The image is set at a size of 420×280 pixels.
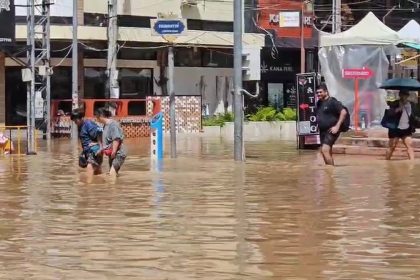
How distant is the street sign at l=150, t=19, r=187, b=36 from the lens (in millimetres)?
20603

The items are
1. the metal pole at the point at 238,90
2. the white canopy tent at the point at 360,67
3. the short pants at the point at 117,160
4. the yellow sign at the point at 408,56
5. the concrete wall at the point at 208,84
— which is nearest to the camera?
the short pants at the point at 117,160

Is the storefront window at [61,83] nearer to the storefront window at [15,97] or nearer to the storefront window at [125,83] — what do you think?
the storefront window at [125,83]

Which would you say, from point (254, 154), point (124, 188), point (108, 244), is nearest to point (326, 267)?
point (108, 244)

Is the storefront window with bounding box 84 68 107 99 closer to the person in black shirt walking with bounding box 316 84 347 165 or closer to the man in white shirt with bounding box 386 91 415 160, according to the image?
the man in white shirt with bounding box 386 91 415 160

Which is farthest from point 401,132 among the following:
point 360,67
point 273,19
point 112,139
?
point 273,19

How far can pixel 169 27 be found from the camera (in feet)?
67.9

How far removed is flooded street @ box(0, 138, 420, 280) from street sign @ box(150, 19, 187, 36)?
13.5ft

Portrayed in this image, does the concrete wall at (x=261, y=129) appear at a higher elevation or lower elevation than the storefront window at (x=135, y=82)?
lower

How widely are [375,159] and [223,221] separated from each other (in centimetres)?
1051

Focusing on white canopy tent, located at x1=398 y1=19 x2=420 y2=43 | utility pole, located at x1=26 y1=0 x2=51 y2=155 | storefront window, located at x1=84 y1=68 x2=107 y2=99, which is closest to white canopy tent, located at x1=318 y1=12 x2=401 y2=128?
white canopy tent, located at x1=398 y1=19 x2=420 y2=43

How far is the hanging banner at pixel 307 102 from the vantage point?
2392cm

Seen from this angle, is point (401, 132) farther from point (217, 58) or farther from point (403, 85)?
point (217, 58)

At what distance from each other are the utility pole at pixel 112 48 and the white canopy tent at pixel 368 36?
48.4 feet

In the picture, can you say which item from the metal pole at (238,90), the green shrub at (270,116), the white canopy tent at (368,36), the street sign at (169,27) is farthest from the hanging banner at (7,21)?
the green shrub at (270,116)
